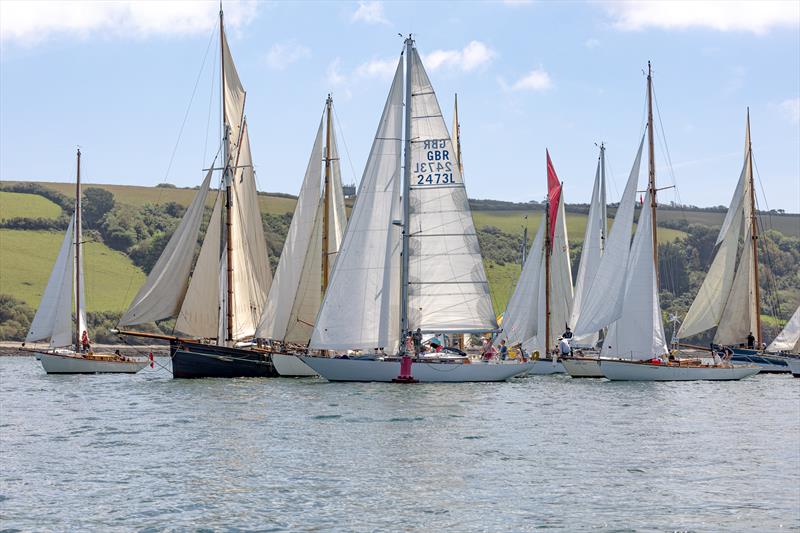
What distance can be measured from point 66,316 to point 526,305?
86.8ft

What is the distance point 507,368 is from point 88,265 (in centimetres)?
8548

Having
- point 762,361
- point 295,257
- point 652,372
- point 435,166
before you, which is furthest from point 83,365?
point 762,361

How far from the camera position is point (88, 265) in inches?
4968

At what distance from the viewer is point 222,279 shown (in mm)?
54281

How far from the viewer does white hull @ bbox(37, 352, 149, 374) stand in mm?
64312

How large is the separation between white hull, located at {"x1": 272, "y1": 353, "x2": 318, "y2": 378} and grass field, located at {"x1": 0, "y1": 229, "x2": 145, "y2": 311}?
2517 inches

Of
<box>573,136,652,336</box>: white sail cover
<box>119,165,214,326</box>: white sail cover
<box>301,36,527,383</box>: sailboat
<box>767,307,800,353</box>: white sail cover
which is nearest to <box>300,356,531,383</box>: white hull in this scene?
<box>301,36,527,383</box>: sailboat

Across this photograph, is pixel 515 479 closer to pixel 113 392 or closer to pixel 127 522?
pixel 127 522

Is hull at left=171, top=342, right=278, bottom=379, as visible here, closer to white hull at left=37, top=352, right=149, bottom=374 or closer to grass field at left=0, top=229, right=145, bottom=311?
white hull at left=37, top=352, right=149, bottom=374

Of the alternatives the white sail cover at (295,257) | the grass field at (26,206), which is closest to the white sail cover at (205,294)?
the white sail cover at (295,257)

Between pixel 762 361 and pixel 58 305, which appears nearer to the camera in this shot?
pixel 58 305

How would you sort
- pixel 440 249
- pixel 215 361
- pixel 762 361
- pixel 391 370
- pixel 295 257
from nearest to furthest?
pixel 391 370
pixel 440 249
pixel 215 361
pixel 295 257
pixel 762 361

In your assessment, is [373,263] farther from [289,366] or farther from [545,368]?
[545,368]

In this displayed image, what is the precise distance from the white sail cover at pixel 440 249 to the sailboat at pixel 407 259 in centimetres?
4
